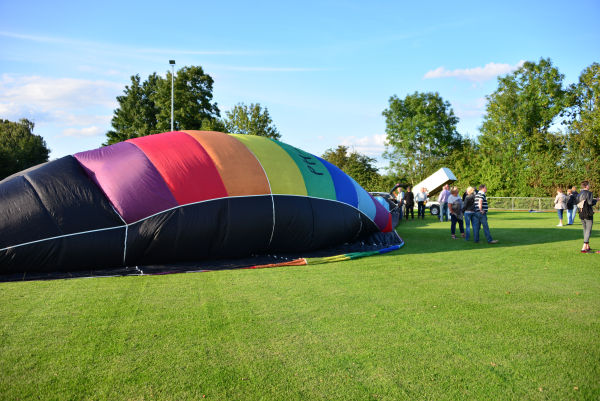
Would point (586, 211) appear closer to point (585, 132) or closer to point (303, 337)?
point (303, 337)

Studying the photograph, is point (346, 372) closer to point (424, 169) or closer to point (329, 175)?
point (329, 175)

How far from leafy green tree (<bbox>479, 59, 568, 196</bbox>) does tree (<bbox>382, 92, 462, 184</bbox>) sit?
5.12 meters

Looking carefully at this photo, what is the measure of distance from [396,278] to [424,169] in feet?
136

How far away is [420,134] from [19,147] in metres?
50.6

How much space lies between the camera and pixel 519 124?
38375 mm

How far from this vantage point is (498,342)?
12.6ft

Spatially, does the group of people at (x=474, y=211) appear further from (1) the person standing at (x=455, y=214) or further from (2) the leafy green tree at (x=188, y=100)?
(2) the leafy green tree at (x=188, y=100)

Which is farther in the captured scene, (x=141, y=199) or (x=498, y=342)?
(x=141, y=199)

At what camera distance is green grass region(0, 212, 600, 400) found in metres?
3.01

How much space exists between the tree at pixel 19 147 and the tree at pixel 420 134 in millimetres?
40323

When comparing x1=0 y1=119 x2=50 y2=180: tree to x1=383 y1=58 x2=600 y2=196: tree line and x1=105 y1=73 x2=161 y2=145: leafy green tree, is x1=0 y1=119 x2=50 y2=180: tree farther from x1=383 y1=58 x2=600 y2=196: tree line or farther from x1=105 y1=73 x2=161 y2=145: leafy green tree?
x1=383 y1=58 x2=600 y2=196: tree line

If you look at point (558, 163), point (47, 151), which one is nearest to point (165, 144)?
point (558, 163)

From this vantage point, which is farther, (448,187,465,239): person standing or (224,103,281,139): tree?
(224,103,281,139): tree

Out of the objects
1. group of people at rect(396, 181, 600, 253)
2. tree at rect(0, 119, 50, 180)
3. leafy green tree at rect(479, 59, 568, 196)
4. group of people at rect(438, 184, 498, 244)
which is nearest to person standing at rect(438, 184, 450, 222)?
group of people at rect(396, 181, 600, 253)
